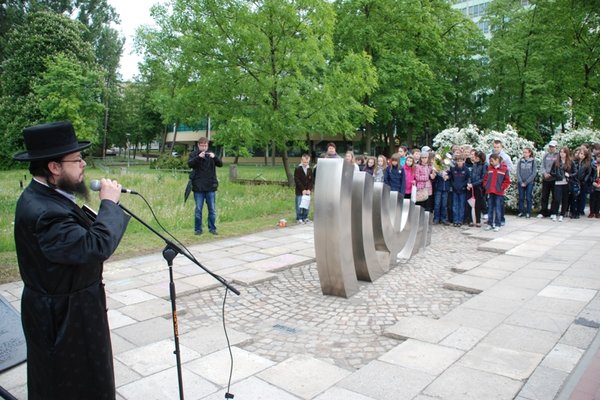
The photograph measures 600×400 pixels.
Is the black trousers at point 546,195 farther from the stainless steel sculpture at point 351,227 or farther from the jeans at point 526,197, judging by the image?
the stainless steel sculpture at point 351,227

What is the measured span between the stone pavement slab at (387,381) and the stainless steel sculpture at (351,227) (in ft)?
6.80

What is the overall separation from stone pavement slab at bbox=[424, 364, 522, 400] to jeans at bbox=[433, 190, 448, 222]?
8449 millimetres

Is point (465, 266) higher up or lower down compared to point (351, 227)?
lower down

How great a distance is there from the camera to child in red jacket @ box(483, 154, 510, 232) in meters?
10.9

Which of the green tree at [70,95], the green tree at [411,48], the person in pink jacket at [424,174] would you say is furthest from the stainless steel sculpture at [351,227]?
the green tree at [70,95]

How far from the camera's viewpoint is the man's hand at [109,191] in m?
2.58

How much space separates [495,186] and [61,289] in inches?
404

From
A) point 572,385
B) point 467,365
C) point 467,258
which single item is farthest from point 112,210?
point 467,258

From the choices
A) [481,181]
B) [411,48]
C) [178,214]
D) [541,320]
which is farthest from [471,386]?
[411,48]

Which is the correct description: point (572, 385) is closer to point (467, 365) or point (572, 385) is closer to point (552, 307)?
point (467, 365)

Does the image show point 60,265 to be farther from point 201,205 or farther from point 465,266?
point 201,205

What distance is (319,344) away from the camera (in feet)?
15.3

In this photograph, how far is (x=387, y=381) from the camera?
3.73 m

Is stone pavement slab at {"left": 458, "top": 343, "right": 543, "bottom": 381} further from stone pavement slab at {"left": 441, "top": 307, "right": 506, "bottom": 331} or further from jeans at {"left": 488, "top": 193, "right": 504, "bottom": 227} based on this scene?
jeans at {"left": 488, "top": 193, "right": 504, "bottom": 227}
